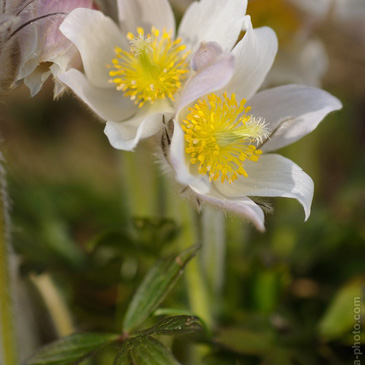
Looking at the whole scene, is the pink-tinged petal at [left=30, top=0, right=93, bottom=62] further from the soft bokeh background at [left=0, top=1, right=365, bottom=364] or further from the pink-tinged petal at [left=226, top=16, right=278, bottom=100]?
the pink-tinged petal at [left=226, top=16, right=278, bottom=100]

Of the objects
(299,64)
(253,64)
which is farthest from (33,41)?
(299,64)

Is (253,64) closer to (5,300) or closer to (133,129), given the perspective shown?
(133,129)

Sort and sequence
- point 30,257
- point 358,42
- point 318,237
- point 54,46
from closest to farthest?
point 54,46 < point 30,257 < point 318,237 < point 358,42

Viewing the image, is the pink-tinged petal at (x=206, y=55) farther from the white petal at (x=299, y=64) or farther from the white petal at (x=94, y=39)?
the white petal at (x=299, y=64)

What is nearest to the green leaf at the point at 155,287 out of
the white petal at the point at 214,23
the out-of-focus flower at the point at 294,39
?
the white petal at the point at 214,23

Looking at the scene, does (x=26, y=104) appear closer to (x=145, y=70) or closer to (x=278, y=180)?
(x=145, y=70)

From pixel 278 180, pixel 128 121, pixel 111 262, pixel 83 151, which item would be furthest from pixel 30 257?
pixel 83 151

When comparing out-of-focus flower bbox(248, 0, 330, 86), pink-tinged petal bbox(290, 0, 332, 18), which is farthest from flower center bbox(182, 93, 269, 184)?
pink-tinged petal bbox(290, 0, 332, 18)
